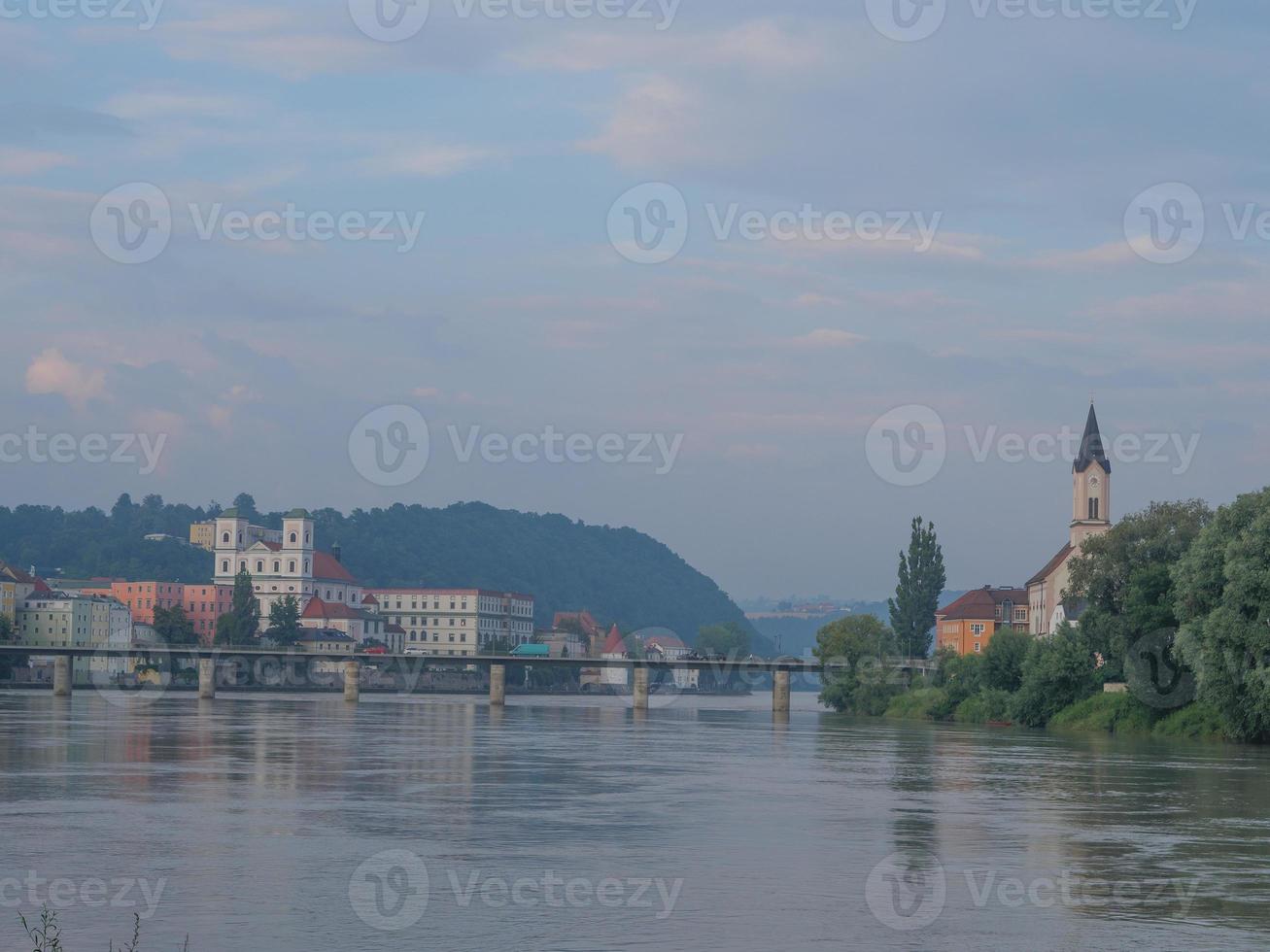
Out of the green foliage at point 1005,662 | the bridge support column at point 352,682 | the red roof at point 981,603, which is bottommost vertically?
the bridge support column at point 352,682

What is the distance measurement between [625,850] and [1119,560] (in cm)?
6740

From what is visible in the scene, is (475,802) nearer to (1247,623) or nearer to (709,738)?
(1247,623)

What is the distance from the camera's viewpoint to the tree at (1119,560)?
93125 mm

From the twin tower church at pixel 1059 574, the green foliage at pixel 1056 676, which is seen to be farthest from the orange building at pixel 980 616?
the green foliage at pixel 1056 676

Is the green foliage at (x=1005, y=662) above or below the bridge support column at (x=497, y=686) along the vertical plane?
above

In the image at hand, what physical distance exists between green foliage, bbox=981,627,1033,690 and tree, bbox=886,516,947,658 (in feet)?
125

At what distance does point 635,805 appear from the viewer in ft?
142

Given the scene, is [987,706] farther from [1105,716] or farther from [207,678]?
[207,678]

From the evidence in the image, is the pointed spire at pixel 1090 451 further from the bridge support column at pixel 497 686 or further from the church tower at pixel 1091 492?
the bridge support column at pixel 497 686

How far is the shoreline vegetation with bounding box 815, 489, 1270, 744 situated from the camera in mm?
72375

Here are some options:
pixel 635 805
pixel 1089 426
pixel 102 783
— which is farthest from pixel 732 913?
pixel 1089 426

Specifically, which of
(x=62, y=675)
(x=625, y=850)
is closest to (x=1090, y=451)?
(x=62, y=675)

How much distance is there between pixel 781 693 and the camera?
153750mm

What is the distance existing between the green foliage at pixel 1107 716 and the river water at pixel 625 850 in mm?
22638
